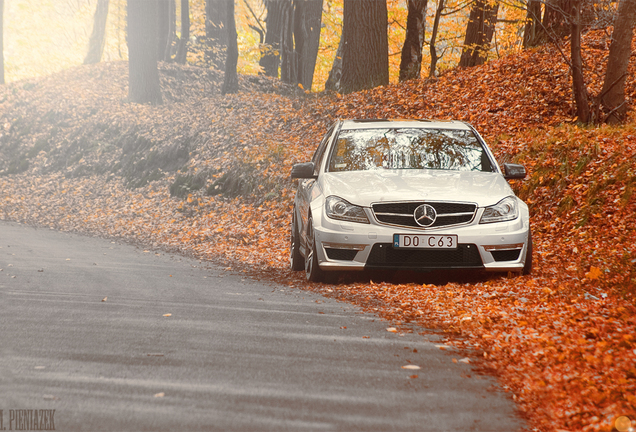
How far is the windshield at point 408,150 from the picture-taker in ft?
26.5

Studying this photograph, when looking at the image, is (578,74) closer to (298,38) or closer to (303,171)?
(303,171)

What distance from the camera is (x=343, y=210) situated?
712cm

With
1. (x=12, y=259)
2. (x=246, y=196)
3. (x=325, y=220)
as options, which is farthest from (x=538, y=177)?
(x=12, y=259)

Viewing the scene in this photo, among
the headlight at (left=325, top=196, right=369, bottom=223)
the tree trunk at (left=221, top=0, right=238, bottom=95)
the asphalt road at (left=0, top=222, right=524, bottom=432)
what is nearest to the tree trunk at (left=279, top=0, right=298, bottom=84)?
the tree trunk at (left=221, top=0, right=238, bottom=95)

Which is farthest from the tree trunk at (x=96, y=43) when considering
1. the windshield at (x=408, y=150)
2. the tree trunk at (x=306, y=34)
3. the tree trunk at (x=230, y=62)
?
the windshield at (x=408, y=150)

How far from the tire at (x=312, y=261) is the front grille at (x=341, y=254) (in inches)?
8.4

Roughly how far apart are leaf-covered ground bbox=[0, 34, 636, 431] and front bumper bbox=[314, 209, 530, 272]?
285mm

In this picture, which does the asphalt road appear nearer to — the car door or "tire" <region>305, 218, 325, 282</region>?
"tire" <region>305, 218, 325, 282</region>

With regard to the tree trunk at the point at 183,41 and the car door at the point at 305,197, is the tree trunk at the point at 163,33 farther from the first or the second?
the car door at the point at 305,197

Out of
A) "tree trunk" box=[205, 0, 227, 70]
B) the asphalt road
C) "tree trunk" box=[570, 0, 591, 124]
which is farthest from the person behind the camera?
"tree trunk" box=[205, 0, 227, 70]

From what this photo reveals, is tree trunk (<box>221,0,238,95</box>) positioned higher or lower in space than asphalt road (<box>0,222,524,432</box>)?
higher

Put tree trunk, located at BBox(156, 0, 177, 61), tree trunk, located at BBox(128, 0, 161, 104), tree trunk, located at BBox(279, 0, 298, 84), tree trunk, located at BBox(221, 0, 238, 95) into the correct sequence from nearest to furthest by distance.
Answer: tree trunk, located at BBox(221, 0, 238, 95) → tree trunk, located at BBox(128, 0, 161, 104) → tree trunk, located at BBox(279, 0, 298, 84) → tree trunk, located at BBox(156, 0, 177, 61)

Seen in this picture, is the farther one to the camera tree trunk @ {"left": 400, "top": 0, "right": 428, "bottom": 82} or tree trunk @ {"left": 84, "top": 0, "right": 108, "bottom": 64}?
tree trunk @ {"left": 84, "top": 0, "right": 108, "bottom": 64}

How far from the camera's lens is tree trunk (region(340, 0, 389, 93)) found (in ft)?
62.9
